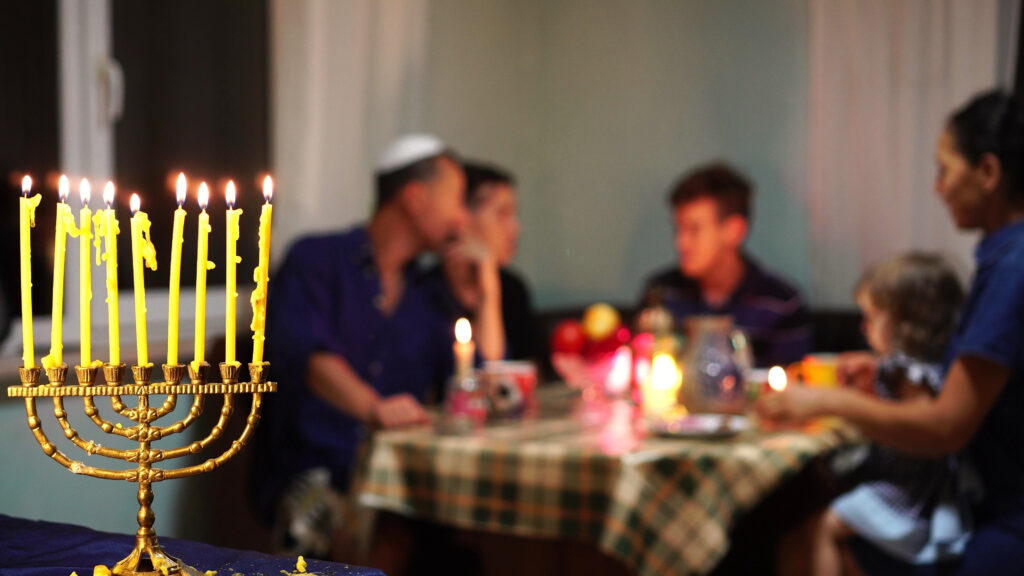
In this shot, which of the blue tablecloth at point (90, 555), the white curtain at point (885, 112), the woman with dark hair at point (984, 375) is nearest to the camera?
the blue tablecloth at point (90, 555)

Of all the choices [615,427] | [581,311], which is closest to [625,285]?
[581,311]

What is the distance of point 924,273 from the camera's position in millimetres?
2332

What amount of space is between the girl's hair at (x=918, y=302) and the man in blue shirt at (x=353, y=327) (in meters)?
1.23

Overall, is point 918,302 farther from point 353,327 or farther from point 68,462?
point 68,462

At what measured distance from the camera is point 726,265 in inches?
152

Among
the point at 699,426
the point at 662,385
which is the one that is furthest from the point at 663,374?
the point at 699,426

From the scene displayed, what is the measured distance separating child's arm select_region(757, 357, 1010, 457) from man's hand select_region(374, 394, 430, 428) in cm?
81

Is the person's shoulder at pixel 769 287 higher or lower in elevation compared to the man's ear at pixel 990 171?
lower

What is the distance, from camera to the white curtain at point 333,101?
3359 millimetres

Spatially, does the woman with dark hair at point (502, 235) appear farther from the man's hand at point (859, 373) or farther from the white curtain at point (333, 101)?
the man's hand at point (859, 373)

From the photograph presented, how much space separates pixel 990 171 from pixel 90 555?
1.66 m

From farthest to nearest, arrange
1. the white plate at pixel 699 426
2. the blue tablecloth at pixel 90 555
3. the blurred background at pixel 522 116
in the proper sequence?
the blurred background at pixel 522 116 → the white plate at pixel 699 426 → the blue tablecloth at pixel 90 555

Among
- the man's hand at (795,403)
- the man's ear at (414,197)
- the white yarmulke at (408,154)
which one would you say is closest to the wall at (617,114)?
the white yarmulke at (408,154)

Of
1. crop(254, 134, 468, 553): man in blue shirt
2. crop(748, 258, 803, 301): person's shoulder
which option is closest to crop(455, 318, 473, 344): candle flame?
crop(254, 134, 468, 553): man in blue shirt
